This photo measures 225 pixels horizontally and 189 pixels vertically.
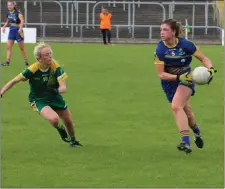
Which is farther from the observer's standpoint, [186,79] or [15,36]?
[15,36]

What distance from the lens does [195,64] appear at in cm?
2450

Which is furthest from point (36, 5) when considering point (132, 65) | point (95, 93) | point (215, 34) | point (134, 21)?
point (95, 93)

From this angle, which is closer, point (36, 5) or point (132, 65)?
point (132, 65)

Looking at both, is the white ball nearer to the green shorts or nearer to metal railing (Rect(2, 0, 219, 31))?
the green shorts

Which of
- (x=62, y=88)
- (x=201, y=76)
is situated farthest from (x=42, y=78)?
(x=201, y=76)

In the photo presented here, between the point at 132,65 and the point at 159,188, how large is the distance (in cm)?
1574

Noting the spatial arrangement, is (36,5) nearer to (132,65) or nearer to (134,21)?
(134,21)

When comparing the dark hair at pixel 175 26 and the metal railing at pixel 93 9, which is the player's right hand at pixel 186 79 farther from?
the metal railing at pixel 93 9

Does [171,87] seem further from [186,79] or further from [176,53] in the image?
[176,53]

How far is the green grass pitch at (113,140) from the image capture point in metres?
9.31

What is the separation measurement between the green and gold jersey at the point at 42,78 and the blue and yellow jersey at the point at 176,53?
1385 millimetres

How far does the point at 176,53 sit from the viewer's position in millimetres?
10922

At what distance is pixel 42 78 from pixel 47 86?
0.16m

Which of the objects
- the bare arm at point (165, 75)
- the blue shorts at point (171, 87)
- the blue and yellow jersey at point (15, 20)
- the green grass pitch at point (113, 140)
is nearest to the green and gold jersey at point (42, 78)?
the green grass pitch at point (113, 140)
